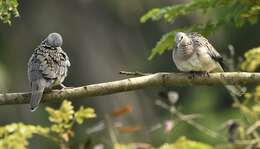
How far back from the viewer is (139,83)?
712cm

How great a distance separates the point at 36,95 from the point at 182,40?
1.31 m

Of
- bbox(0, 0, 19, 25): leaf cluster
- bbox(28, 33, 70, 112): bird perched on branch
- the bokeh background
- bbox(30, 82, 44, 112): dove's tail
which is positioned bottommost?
the bokeh background

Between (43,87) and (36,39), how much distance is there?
11.9 meters

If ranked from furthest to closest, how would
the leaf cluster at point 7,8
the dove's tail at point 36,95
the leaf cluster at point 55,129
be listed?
the dove's tail at point 36,95
the leaf cluster at point 55,129
the leaf cluster at point 7,8

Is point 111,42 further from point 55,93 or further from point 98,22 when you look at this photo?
point 55,93

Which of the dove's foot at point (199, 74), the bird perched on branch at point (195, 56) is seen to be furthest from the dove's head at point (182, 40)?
the dove's foot at point (199, 74)

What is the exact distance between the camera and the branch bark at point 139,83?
7.03 metres

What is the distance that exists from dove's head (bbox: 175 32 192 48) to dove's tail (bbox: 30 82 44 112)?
1.16 m

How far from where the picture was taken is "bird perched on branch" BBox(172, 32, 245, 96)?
767 centimetres

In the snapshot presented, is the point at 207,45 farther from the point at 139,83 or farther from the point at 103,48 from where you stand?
the point at 103,48

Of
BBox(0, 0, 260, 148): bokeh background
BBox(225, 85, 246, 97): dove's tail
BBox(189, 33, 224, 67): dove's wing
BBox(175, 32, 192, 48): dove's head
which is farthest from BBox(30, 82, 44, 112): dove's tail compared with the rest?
BBox(0, 0, 260, 148): bokeh background

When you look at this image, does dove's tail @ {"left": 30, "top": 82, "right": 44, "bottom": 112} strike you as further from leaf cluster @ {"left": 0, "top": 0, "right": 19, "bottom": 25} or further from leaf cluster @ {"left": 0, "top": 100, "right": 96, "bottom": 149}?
leaf cluster @ {"left": 0, "top": 0, "right": 19, "bottom": 25}

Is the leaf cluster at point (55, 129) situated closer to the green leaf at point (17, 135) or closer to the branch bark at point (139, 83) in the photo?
the green leaf at point (17, 135)

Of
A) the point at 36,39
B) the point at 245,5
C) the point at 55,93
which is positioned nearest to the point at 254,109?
the point at 245,5
